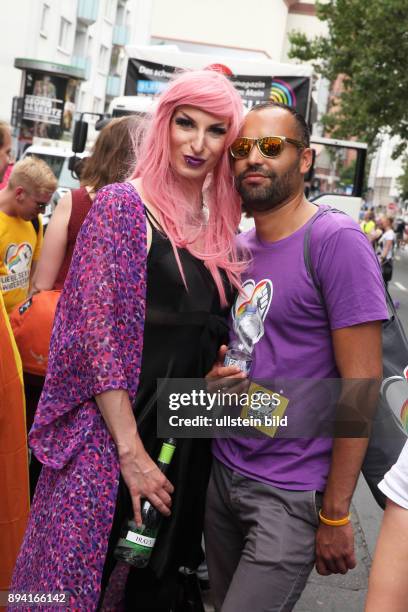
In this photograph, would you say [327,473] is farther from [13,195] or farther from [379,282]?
[13,195]

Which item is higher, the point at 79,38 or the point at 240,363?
the point at 79,38

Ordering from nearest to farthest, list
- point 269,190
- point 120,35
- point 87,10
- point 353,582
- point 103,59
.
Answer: point 269,190 → point 353,582 → point 87,10 → point 103,59 → point 120,35

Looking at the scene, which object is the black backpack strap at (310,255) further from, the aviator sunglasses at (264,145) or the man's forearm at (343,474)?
the man's forearm at (343,474)

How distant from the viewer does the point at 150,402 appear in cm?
242

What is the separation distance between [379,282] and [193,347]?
535mm

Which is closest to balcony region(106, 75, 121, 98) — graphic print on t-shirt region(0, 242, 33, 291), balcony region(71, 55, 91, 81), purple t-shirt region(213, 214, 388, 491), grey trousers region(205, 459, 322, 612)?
balcony region(71, 55, 91, 81)

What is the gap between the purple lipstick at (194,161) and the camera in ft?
8.29

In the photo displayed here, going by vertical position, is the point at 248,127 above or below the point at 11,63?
below

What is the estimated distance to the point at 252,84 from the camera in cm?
1332

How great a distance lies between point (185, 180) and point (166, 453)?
0.79 m

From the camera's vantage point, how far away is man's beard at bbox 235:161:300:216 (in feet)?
8.25

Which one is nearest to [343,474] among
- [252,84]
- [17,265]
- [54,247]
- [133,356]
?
[133,356]

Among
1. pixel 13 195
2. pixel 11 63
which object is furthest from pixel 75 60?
pixel 13 195

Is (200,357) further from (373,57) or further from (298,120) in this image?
(373,57)
